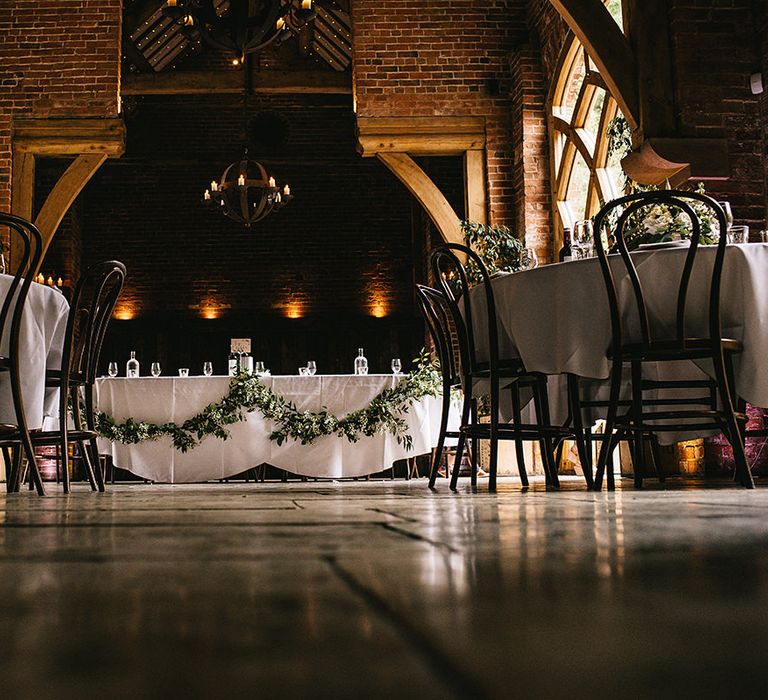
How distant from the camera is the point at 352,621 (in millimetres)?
354

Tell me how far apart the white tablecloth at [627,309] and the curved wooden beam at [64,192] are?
539 centimetres

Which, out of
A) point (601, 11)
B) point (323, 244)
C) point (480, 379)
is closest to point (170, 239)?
point (323, 244)

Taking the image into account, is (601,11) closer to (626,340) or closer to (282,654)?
(626,340)

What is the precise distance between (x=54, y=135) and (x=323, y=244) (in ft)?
18.2

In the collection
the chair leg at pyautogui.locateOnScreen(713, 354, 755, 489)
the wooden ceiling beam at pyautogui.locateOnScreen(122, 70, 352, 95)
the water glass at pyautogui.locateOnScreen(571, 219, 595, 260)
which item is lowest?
the chair leg at pyautogui.locateOnScreen(713, 354, 755, 489)

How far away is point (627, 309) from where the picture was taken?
3293 millimetres

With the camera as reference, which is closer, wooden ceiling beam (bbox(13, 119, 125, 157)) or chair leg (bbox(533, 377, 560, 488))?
chair leg (bbox(533, 377, 560, 488))

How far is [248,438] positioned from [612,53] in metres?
3.45

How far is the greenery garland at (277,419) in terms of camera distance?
641cm

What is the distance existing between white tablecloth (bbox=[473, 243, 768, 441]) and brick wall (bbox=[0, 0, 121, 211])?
5.50m

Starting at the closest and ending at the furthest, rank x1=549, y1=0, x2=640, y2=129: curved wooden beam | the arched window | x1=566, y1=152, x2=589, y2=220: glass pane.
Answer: x1=549, y1=0, x2=640, y2=129: curved wooden beam < the arched window < x1=566, y1=152, x2=589, y2=220: glass pane

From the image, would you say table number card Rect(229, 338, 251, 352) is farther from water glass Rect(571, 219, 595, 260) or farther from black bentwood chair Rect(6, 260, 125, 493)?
water glass Rect(571, 219, 595, 260)

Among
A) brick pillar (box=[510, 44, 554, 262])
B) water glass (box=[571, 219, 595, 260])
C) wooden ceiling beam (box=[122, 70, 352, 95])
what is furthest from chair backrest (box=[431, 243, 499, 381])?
wooden ceiling beam (box=[122, 70, 352, 95])

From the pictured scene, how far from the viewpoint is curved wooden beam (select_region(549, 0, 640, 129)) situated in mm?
4969
